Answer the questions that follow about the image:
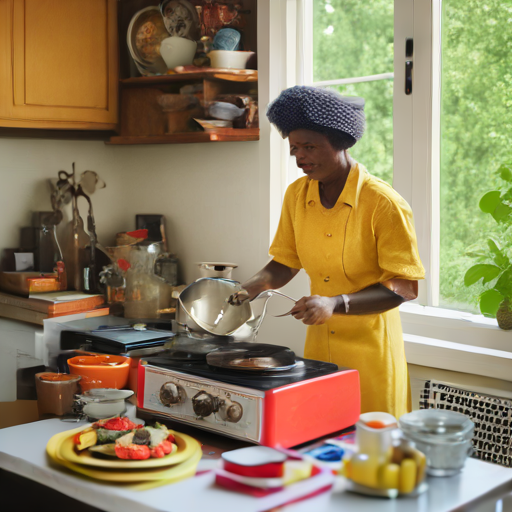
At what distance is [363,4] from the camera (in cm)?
218

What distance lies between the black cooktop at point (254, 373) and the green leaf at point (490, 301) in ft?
2.56

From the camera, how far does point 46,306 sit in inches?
89.6

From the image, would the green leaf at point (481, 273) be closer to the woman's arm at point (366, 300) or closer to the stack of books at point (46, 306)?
the woman's arm at point (366, 300)

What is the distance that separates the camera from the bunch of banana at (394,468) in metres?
0.96

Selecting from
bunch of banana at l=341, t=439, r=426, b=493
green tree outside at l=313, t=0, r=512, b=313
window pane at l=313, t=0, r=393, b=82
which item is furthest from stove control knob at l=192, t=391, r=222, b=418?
window pane at l=313, t=0, r=393, b=82

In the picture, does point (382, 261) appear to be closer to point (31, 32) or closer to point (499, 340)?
point (499, 340)

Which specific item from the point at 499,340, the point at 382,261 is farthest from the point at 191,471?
the point at 499,340

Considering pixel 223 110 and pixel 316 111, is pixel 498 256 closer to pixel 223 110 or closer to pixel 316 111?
pixel 316 111

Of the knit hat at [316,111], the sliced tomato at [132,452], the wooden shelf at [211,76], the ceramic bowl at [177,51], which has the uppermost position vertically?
the ceramic bowl at [177,51]

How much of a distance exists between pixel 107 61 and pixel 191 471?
1.87 m

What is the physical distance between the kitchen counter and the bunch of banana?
31mm

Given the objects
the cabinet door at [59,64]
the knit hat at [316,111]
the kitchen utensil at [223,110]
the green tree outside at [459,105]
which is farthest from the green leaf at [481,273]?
the cabinet door at [59,64]

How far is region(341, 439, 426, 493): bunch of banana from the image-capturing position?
965 millimetres

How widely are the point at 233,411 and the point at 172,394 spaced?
0.16 m
